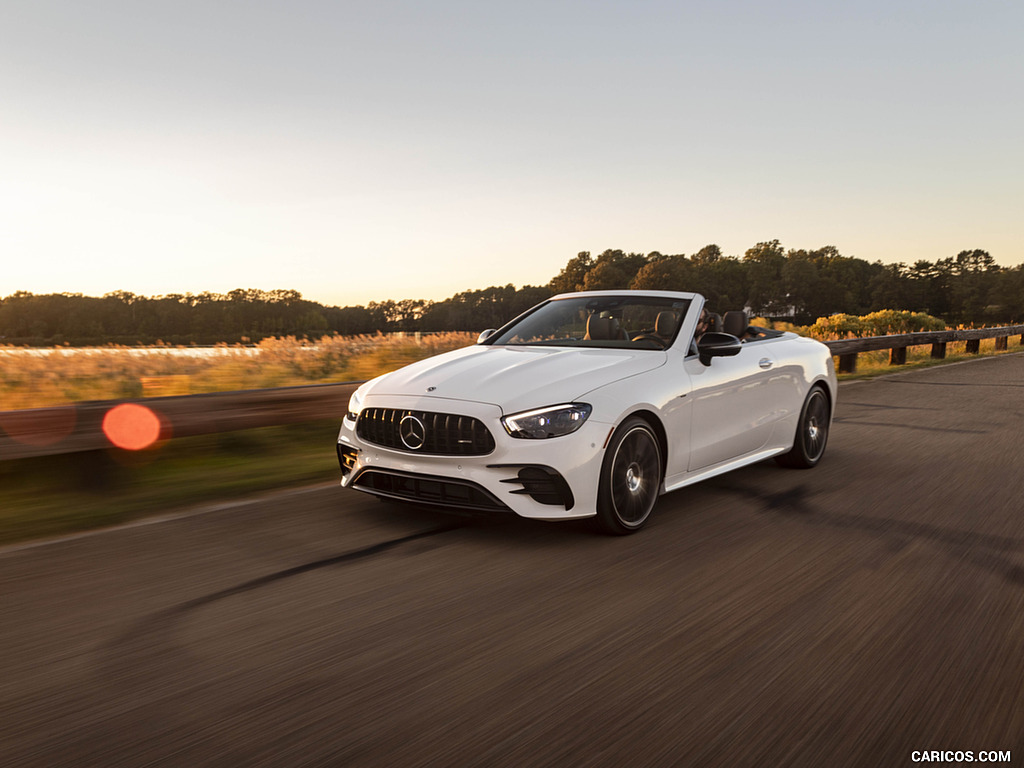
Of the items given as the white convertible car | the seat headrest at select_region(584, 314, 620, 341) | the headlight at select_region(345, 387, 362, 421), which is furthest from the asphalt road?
the seat headrest at select_region(584, 314, 620, 341)

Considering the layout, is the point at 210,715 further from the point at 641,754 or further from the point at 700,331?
the point at 700,331

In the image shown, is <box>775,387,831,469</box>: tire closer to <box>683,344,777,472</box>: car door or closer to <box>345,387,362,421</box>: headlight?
<box>683,344,777,472</box>: car door

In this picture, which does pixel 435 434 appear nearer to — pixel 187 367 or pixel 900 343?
pixel 187 367

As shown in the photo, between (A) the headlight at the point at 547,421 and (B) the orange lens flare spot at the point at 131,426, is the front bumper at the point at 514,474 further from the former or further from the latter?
(B) the orange lens flare spot at the point at 131,426

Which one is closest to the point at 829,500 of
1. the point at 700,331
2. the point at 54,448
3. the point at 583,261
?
the point at 700,331

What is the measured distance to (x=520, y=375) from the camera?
493cm

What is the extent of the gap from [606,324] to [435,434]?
1.94 meters

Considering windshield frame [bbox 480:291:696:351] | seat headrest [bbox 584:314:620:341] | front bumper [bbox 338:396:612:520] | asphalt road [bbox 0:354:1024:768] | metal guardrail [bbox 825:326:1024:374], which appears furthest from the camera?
metal guardrail [bbox 825:326:1024:374]

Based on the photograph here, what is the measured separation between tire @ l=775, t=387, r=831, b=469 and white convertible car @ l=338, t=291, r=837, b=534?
0.48 m

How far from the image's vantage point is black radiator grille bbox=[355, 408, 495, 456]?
4.54m

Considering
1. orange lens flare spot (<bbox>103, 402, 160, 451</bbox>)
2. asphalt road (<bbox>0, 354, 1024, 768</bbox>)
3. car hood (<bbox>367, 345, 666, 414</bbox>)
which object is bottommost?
asphalt road (<bbox>0, 354, 1024, 768</bbox>)

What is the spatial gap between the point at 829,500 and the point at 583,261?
3203 inches

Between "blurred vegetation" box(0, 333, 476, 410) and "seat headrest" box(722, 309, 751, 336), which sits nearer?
"seat headrest" box(722, 309, 751, 336)

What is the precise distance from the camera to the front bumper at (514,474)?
4465 mm
